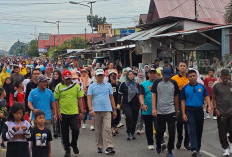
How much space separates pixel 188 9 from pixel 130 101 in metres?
27.4

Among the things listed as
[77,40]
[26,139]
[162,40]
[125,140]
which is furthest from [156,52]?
[77,40]

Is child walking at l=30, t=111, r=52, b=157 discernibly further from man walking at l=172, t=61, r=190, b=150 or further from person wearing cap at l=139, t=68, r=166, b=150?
man walking at l=172, t=61, r=190, b=150

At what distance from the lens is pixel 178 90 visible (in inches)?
357

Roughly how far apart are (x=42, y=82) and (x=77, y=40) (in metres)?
64.4

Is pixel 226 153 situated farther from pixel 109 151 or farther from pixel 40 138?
pixel 40 138

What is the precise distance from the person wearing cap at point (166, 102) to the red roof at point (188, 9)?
27.9 meters

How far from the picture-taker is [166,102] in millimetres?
8852

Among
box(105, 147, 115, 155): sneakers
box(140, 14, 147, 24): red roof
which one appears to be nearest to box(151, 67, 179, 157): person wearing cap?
box(105, 147, 115, 155): sneakers

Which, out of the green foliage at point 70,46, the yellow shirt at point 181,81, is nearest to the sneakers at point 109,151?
the yellow shirt at point 181,81

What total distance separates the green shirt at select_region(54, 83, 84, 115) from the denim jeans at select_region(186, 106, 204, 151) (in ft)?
8.00

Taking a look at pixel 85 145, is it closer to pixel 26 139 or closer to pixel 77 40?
pixel 26 139

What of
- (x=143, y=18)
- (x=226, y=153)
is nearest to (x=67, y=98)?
(x=226, y=153)

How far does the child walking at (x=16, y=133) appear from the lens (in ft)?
21.2

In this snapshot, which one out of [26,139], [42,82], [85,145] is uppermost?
[42,82]
